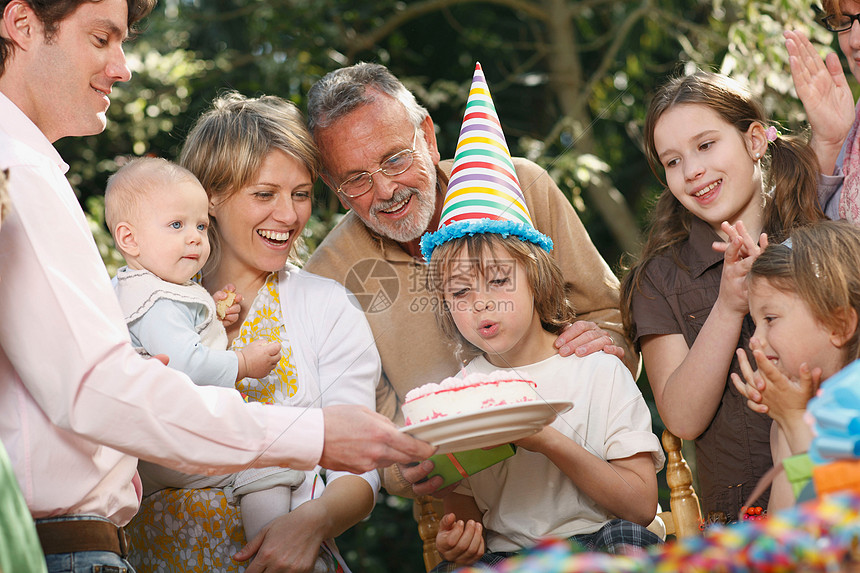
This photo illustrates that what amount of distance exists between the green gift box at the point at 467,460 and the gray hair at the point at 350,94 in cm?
118

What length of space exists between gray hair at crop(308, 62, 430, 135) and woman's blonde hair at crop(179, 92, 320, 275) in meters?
0.21

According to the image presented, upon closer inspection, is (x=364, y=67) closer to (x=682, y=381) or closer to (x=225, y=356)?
(x=225, y=356)

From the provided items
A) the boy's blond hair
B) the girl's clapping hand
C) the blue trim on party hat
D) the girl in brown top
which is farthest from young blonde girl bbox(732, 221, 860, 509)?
the boy's blond hair

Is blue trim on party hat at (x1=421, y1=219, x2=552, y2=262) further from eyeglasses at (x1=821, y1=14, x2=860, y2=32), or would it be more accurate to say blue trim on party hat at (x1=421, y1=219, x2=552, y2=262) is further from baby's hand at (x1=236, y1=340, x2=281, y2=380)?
eyeglasses at (x1=821, y1=14, x2=860, y2=32)

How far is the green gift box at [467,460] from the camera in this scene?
1.70 metres

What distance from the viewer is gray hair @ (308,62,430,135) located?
251 cm

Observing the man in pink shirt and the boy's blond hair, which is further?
the boy's blond hair

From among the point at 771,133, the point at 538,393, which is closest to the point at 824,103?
the point at 771,133

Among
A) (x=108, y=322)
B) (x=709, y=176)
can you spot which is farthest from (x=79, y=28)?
(x=709, y=176)

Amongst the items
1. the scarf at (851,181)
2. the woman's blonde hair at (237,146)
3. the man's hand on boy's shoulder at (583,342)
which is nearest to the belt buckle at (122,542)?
the woman's blonde hair at (237,146)

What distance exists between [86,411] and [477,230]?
3.21 feet

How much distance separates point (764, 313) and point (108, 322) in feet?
4.12

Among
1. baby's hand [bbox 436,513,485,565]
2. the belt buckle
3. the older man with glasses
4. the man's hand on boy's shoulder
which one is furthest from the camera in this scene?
the older man with glasses

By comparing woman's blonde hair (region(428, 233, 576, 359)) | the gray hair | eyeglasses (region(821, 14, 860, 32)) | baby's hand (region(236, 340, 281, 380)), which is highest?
the gray hair
